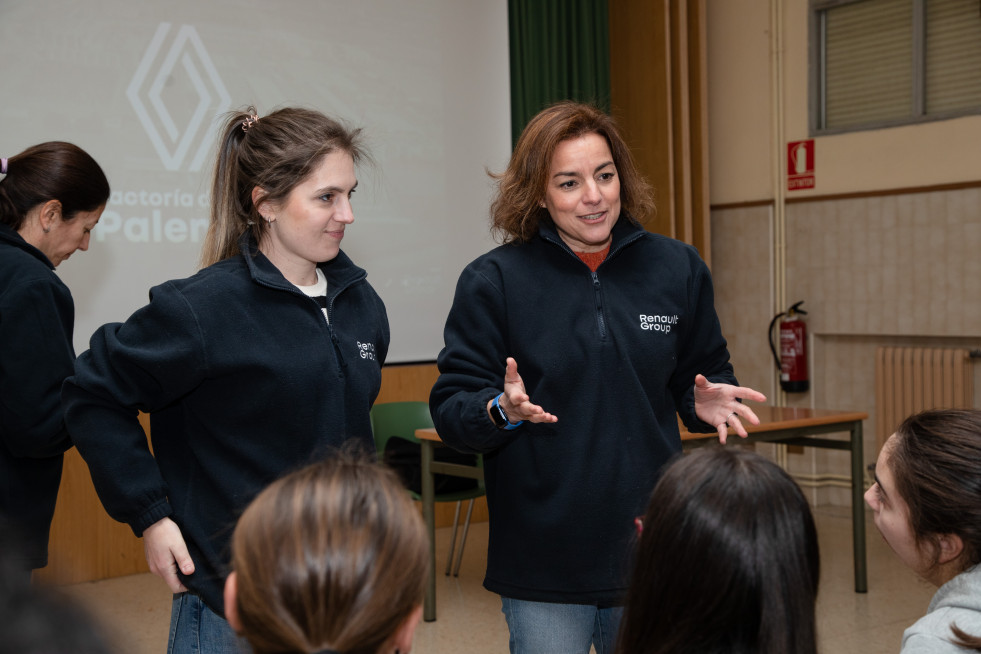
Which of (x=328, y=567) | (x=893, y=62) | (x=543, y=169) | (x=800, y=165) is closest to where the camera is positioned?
(x=328, y=567)

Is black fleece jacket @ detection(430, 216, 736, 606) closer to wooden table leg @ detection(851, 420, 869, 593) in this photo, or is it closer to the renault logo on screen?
wooden table leg @ detection(851, 420, 869, 593)

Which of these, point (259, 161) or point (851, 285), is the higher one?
point (259, 161)

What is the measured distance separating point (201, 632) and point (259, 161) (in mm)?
813

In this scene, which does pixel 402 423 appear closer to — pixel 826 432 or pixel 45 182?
pixel 826 432

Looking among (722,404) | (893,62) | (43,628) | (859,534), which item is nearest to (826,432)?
(859,534)

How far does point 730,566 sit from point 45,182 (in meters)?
1.82

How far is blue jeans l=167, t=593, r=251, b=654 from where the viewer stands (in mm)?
1591

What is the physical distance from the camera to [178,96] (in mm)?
4656

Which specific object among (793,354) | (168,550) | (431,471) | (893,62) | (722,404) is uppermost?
(893,62)

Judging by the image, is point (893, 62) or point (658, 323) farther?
point (893, 62)

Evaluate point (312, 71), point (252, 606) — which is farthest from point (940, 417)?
point (312, 71)

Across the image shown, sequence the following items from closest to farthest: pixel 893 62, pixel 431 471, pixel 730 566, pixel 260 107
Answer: pixel 730 566 < pixel 431 471 < pixel 260 107 < pixel 893 62

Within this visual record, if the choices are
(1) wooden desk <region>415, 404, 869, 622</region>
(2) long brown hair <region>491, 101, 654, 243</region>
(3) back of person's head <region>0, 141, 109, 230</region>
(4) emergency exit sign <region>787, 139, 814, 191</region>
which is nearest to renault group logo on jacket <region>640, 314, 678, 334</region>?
(2) long brown hair <region>491, 101, 654, 243</region>

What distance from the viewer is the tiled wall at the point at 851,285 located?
212 inches
